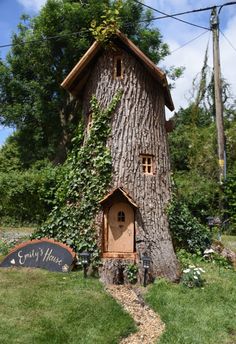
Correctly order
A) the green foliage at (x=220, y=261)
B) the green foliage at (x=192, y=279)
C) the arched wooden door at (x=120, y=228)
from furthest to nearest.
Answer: the green foliage at (x=220, y=261), the arched wooden door at (x=120, y=228), the green foliage at (x=192, y=279)

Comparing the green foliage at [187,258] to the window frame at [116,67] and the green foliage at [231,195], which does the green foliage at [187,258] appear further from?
the green foliage at [231,195]

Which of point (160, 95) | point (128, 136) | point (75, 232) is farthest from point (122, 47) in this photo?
point (75, 232)

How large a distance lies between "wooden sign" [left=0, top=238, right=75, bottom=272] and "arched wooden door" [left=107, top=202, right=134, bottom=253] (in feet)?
3.07

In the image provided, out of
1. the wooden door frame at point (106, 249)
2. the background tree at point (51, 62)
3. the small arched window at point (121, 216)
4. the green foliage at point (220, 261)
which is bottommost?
the green foliage at point (220, 261)

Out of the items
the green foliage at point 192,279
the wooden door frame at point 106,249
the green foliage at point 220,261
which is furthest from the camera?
the green foliage at point 220,261

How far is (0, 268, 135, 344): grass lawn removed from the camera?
571cm

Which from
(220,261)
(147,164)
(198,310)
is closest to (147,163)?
(147,164)

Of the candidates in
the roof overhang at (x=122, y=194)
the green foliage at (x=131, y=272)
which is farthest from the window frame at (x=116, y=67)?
the green foliage at (x=131, y=272)

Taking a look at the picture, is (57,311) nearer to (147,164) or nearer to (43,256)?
(43,256)

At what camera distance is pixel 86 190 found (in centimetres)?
896

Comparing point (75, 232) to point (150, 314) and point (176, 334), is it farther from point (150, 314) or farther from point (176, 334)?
point (176, 334)

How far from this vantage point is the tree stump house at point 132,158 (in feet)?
28.0

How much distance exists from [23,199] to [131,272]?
32.2ft

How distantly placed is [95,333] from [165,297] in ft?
6.29
